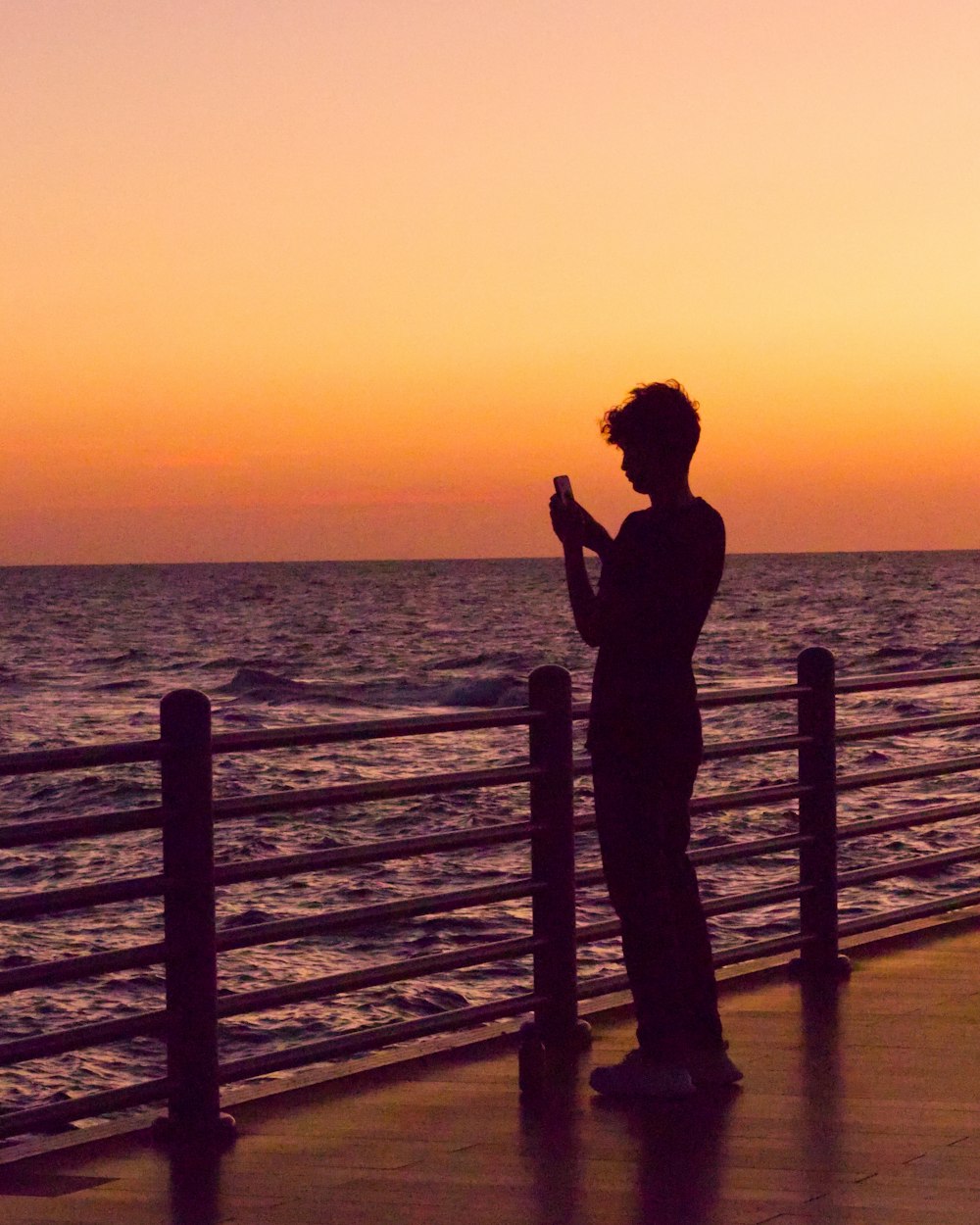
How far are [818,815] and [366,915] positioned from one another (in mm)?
2489

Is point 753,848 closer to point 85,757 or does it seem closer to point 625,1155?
point 625,1155

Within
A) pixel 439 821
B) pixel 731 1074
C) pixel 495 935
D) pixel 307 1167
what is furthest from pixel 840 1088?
pixel 439 821

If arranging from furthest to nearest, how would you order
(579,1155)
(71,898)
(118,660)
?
(118,660), (71,898), (579,1155)

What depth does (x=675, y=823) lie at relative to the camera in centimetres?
598

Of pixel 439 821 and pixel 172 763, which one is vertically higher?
pixel 172 763

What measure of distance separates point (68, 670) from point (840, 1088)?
68868 mm

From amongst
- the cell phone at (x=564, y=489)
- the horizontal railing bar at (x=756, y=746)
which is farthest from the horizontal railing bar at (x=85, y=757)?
the horizontal railing bar at (x=756, y=746)

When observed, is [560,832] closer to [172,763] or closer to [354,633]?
[172,763]

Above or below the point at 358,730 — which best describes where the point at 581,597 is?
above

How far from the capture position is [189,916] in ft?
19.1

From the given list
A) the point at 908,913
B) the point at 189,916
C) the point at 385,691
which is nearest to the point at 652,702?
the point at 189,916

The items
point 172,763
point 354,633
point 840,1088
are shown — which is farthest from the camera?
point 354,633

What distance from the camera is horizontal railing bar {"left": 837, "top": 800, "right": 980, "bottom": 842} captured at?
854 centimetres

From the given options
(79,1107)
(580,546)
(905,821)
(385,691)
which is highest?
(580,546)
